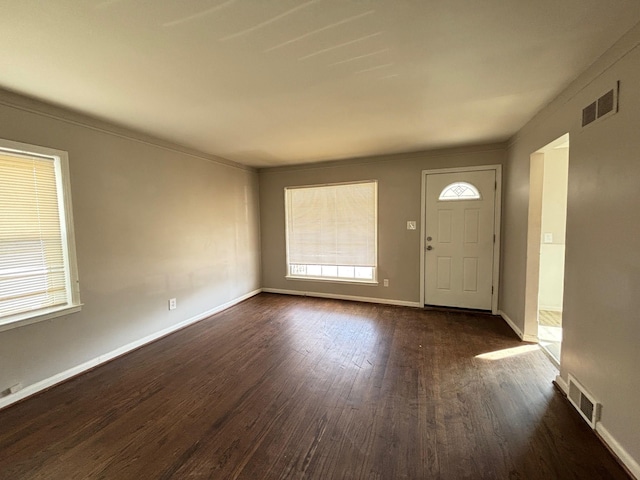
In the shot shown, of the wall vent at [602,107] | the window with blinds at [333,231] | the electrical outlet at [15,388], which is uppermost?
the wall vent at [602,107]

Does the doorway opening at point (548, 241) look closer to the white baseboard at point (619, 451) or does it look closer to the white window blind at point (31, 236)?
the white baseboard at point (619, 451)

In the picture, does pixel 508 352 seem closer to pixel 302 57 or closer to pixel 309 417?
pixel 309 417

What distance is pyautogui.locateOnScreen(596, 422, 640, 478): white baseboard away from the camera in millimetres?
1398

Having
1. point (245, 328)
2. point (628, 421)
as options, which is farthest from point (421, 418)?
point (245, 328)

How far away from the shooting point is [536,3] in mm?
1290

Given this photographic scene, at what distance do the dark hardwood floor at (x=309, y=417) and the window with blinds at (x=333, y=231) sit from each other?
5.53ft

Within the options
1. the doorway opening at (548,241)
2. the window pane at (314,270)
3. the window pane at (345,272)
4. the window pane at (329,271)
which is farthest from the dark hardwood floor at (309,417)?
Answer: the window pane at (314,270)

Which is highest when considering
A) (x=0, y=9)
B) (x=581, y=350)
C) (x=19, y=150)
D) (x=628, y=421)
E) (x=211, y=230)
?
(x=0, y=9)

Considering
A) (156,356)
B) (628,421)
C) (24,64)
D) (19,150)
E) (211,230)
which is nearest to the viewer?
(628,421)

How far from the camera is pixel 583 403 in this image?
1.81 metres

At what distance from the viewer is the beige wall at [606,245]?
1456 mm

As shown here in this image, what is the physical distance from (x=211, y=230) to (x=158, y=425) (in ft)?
8.69

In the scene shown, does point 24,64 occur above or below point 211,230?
above

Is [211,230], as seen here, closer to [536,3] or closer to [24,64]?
[24,64]
